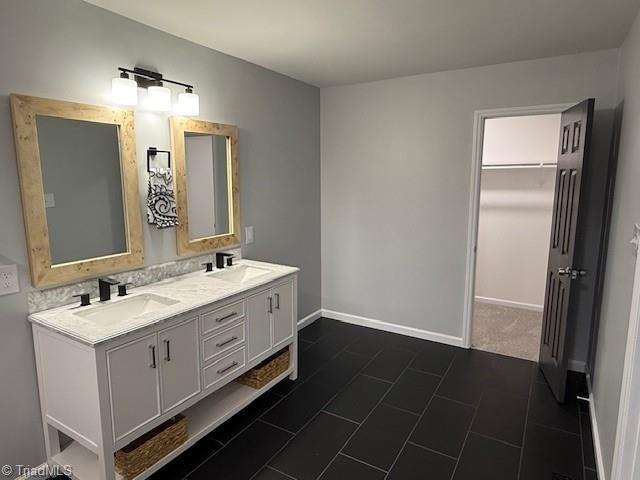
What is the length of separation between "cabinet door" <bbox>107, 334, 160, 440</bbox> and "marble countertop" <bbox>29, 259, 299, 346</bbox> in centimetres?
9

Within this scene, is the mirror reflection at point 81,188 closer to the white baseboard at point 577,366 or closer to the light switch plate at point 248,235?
the light switch plate at point 248,235

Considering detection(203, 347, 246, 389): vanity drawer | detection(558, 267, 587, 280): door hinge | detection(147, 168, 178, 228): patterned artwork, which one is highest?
detection(147, 168, 178, 228): patterned artwork

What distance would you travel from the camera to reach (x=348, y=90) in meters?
3.93

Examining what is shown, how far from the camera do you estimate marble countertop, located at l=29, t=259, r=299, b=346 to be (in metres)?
1.78

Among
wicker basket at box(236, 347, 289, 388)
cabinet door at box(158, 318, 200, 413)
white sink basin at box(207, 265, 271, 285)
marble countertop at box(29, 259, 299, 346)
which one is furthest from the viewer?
white sink basin at box(207, 265, 271, 285)

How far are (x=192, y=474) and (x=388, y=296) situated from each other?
2451mm

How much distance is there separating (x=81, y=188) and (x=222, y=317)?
3.48ft

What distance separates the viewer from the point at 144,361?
6.26ft

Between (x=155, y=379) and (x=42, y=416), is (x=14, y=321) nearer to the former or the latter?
(x=42, y=416)

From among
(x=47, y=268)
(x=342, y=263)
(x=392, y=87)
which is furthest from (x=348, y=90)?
(x=47, y=268)

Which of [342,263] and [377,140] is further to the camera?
[342,263]

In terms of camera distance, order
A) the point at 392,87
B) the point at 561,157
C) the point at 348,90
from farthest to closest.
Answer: the point at 348,90 < the point at 392,87 < the point at 561,157

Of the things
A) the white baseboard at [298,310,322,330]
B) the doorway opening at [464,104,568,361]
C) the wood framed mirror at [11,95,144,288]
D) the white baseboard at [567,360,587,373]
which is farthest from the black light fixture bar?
the white baseboard at [567,360,587,373]

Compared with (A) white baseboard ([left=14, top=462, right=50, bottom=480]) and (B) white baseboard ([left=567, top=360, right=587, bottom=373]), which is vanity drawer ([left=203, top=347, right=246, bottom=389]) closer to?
(A) white baseboard ([left=14, top=462, right=50, bottom=480])
